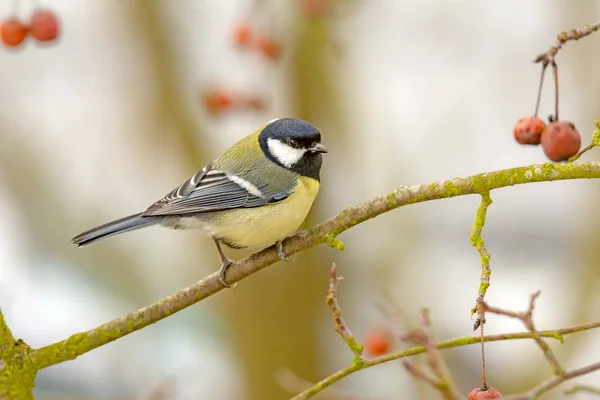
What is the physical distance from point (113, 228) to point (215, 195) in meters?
0.40

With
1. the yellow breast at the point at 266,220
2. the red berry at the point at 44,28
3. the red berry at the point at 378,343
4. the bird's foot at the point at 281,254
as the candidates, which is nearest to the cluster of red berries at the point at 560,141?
the bird's foot at the point at 281,254

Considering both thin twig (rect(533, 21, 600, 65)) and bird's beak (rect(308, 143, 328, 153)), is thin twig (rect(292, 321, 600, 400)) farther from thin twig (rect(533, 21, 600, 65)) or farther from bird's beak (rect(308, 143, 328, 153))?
bird's beak (rect(308, 143, 328, 153))

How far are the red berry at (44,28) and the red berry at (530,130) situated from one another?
1845 mm

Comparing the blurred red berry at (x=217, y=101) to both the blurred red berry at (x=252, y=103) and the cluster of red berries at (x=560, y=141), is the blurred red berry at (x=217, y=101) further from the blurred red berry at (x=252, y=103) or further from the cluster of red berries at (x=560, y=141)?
the cluster of red berries at (x=560, y=141)

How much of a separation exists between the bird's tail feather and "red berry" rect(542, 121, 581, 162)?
1483mm

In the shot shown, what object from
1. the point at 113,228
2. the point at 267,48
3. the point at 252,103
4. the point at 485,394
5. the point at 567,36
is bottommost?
the point at 485,394

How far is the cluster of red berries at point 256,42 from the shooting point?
3.80m

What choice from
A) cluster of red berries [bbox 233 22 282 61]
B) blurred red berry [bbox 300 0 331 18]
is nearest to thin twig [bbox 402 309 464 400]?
blurred red berry [bbox 300 0 331 18]

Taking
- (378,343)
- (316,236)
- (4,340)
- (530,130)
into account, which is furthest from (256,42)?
(4,340)

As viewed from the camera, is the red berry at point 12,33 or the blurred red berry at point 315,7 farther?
the blurred red berry at point 315,7

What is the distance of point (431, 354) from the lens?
4.65 feet

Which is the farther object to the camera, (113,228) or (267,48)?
(267,48)

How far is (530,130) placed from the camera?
6.64ft

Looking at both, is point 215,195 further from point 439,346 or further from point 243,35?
point 439,346
